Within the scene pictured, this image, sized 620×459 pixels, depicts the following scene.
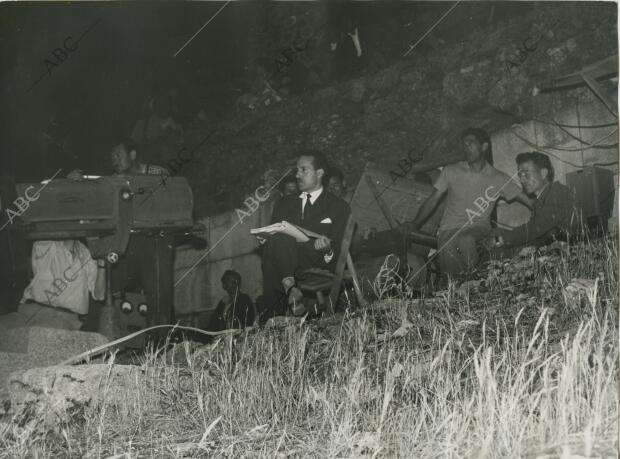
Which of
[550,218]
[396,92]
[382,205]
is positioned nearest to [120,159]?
[382,205]

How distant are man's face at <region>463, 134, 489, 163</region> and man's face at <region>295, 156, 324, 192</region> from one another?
48.4 inches

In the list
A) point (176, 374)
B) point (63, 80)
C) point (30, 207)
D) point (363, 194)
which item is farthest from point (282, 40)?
point (176, 374)

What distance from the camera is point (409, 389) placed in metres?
3.93

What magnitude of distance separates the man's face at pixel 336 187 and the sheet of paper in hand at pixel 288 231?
0.42 m

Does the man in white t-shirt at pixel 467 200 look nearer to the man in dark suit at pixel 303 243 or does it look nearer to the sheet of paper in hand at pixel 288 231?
the man in dark suit at pixel 303 243

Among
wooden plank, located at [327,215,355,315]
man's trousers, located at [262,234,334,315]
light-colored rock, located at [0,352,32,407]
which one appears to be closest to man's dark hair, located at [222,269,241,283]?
man's trousers, located at [262,234,334,315]

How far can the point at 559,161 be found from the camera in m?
5.91

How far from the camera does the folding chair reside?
20.1 ft

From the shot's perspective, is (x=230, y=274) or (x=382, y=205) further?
(x=230, y=274)

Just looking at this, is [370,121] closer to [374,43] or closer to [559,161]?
[374,43]

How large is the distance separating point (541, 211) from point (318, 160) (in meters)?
1.91

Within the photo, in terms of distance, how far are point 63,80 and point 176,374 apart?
3192 mm

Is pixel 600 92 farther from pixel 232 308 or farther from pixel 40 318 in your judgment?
pixel 40 318

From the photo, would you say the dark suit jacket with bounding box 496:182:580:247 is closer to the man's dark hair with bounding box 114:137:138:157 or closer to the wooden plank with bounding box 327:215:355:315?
the wooden plank with bounding box 327:215:355:315
